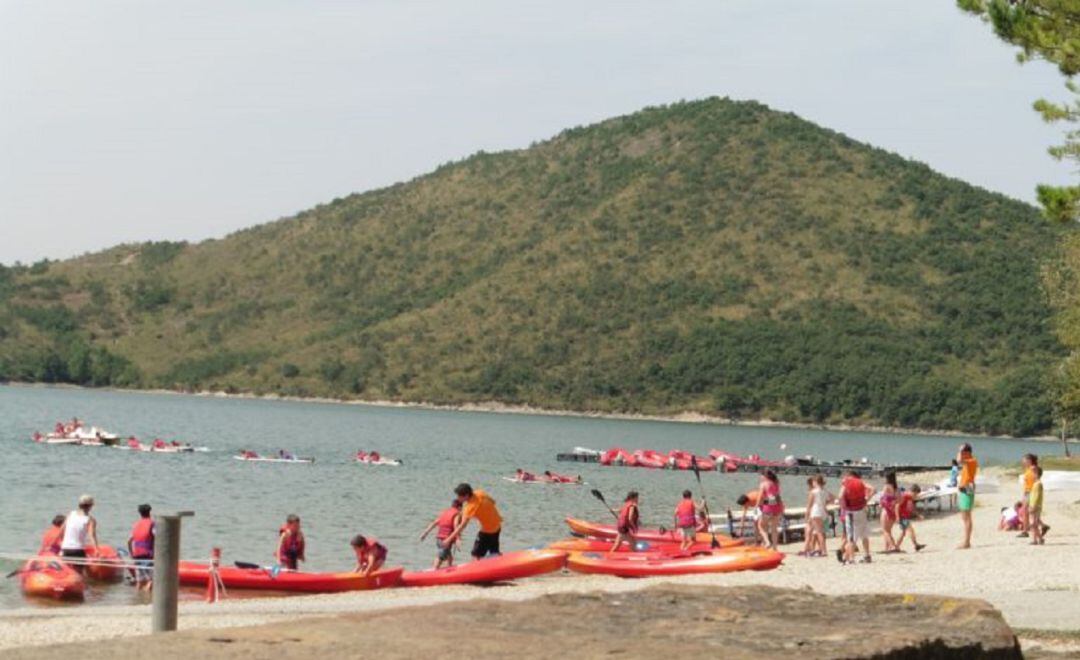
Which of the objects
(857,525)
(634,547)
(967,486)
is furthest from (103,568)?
(967,486)

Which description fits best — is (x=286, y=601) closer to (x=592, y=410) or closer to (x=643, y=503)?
(x=643, y=503)

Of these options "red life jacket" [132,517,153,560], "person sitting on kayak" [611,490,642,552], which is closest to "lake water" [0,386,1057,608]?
"red life jacket" [132,517,153,560]

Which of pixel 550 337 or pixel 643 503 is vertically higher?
pixel 550 337

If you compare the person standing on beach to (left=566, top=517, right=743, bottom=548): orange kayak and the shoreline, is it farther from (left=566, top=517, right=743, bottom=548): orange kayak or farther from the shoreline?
the shoreline

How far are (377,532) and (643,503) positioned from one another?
1610 cm

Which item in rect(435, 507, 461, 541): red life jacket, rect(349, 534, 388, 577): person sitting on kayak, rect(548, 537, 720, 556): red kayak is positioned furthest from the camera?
rect(548, 537, 720, 556): red kayak

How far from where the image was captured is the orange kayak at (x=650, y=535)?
93.2ft

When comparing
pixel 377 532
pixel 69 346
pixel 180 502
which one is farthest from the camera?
pixel 69 346

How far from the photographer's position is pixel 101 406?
124 metres

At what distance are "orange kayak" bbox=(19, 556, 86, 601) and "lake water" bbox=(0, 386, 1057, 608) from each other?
1.09 feet

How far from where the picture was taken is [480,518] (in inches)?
912

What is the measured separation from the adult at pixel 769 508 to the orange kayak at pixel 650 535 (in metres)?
0.55

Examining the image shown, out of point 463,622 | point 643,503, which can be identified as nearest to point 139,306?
point 643,503

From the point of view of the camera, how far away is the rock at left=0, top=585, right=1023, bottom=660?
17.1 ft
